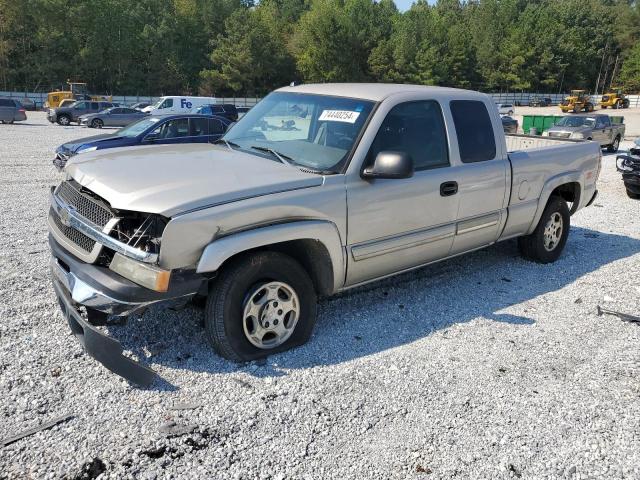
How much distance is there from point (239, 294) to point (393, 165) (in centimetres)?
138

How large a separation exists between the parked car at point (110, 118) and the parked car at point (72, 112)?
54cm

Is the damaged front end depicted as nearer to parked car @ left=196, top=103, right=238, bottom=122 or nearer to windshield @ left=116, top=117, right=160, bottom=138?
windshield @ left=116, top=117, right=160, bottom=138

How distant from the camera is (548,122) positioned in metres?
28.8

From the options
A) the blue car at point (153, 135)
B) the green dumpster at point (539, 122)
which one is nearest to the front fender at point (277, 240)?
the blue car at point (153, 135)

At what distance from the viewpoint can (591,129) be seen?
20.2 meters

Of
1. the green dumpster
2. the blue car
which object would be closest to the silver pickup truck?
the blue car

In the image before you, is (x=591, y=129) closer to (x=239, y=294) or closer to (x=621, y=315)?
(x=621, y=315)

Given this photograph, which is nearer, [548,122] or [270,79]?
[548,122]

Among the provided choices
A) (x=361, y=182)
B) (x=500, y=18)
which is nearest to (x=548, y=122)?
(x=361, y=182)

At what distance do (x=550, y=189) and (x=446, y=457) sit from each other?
385cm

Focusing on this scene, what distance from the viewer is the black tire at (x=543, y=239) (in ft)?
19.9

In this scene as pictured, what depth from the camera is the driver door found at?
404cm

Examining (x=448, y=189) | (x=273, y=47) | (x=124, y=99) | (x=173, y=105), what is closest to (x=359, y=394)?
(x=448, y=189)

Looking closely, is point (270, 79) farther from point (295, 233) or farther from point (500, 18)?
point (295, 233)
